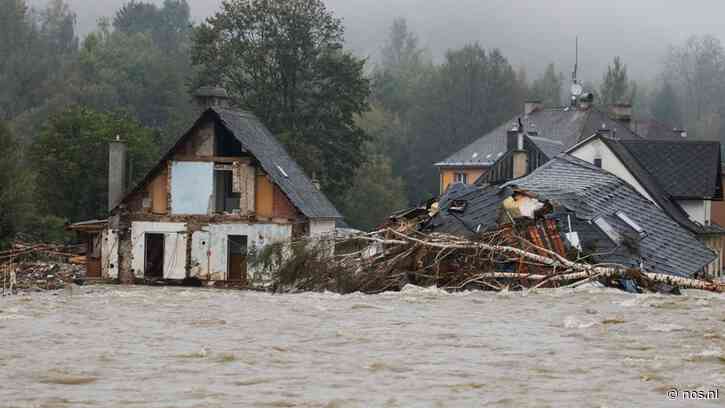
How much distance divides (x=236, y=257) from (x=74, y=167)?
14.4 meters

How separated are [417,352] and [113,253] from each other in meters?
29.1

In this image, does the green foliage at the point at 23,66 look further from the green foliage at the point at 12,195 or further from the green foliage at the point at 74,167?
the green foliage at the point at 12,195

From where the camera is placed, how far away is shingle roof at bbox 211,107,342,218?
41.8m

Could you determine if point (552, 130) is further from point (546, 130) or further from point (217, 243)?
point (217, 243)

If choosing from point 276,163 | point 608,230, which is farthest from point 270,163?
point 608,230

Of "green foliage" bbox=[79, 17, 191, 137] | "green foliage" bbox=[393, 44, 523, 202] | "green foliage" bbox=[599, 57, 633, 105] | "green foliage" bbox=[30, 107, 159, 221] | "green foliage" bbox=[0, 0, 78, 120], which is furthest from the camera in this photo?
"green foliage" bbox=[599, 57, 633, 105]

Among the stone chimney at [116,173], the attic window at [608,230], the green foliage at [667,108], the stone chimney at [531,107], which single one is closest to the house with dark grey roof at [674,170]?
the stone chimney at [116,173]

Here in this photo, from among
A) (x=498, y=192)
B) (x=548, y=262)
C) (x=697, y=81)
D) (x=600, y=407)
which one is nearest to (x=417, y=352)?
(x=600, y=407)

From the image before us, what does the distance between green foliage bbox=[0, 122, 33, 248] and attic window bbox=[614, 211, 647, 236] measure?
2060cm

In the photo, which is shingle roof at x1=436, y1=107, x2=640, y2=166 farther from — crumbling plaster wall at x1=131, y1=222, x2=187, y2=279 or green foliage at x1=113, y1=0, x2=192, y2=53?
green foliage at x1=113, y1=0, x2=192, y2=53

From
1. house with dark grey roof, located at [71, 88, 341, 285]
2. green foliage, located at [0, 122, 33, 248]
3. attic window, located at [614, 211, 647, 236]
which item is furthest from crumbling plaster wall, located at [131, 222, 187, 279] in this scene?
attic window, located at [614, 211, 647, 236]

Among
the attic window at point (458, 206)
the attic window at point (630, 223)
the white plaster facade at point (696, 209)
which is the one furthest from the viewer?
the white plaster facade at point (696, 209)

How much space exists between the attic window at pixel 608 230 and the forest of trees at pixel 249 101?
71.9 ft

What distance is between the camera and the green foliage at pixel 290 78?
6347cm
